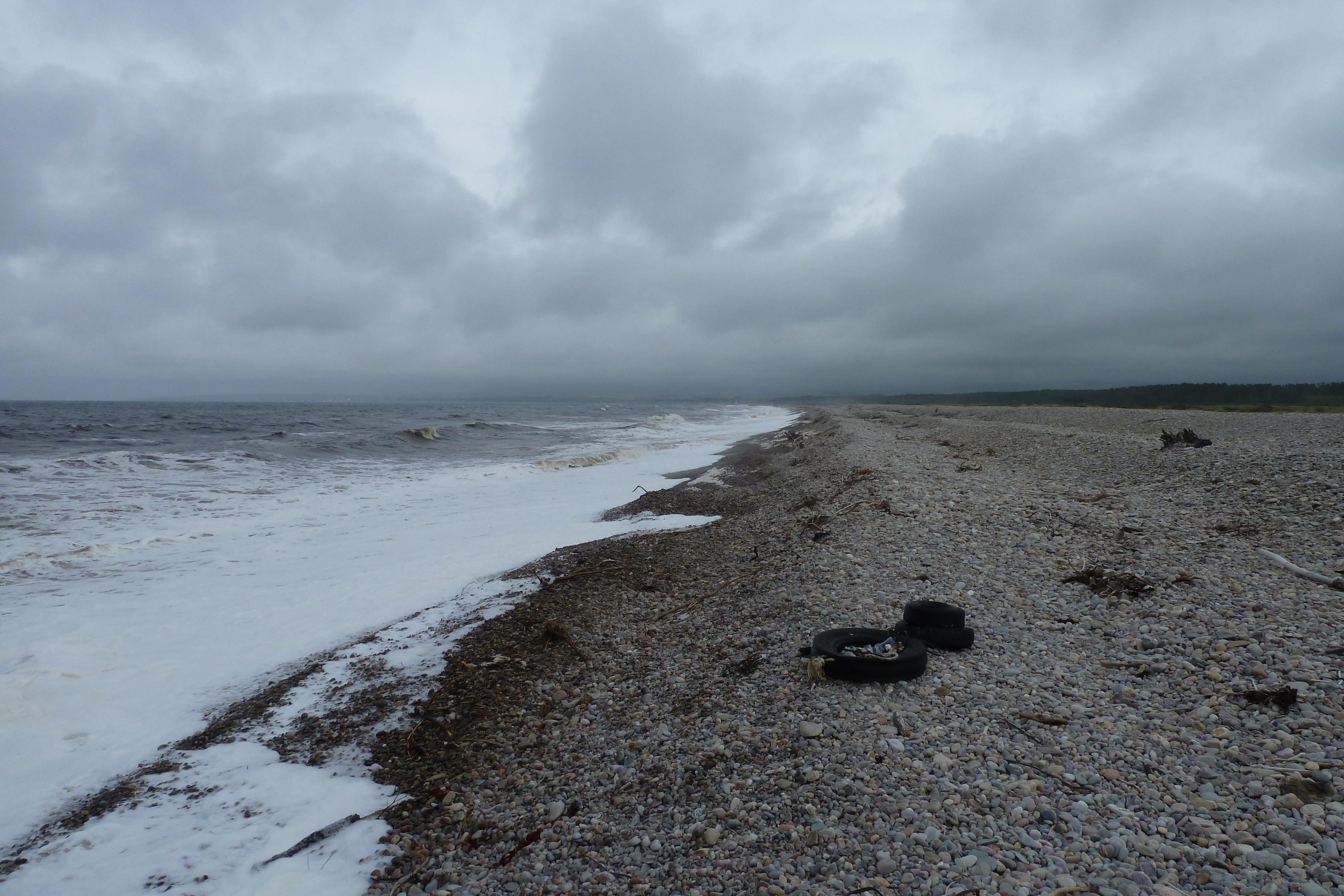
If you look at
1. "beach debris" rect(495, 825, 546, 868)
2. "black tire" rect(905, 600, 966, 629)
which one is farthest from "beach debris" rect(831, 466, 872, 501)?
"beach debris" rect(495, 825, 546, 868)

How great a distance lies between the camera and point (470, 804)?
382 centimetres

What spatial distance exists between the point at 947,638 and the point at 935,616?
0.18 m

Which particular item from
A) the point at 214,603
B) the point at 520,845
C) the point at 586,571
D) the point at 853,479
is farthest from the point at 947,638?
the point at 214,603

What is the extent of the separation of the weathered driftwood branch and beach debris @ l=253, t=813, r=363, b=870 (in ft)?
26.4

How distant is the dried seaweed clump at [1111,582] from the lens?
5695 millimetres

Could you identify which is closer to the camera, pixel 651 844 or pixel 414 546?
pixel 651 844

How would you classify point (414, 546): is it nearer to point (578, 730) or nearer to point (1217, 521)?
point (578, 730)

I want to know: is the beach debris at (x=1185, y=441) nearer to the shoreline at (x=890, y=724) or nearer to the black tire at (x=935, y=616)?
the shoreline at (x=890, y=724)

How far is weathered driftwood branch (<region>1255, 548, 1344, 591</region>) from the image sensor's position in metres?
5.44

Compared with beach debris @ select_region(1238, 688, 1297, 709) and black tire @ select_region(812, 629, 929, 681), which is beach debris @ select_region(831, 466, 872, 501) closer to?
black tire @ select_region(812, 629, 929, 681)

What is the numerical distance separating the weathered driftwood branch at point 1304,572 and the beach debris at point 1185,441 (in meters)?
7.84

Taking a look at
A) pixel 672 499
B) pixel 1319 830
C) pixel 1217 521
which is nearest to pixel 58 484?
pixel 672 499

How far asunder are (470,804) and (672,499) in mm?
10708

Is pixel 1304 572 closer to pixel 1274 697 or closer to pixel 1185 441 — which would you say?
pixel 1274 697
